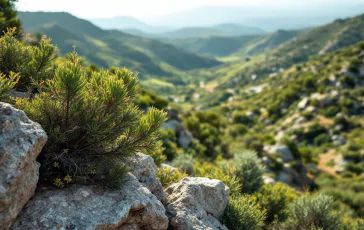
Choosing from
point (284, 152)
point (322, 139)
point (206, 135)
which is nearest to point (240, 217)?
point (206, 135)

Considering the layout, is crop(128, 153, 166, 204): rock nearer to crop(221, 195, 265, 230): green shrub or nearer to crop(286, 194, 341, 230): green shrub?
crop(221, 195, 265, 230): green shrub

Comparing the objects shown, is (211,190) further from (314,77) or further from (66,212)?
(314,77)

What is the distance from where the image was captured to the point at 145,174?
6.69 m

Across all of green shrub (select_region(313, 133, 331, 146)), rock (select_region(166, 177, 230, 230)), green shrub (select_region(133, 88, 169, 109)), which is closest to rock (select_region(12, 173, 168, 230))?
rock (select_region(166, 177, 230, 230))

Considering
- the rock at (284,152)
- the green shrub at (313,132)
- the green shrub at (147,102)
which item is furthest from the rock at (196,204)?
the green shrub at (313,132)

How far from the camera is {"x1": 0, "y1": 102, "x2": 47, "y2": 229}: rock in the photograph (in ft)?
12.3

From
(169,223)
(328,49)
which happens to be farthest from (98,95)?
(328,49)

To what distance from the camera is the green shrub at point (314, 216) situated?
8727mm

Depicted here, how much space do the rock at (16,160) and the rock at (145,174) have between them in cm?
250

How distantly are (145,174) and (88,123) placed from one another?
7.99ft

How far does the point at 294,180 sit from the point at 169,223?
32181mm

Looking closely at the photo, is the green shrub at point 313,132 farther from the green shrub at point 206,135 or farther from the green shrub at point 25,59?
the green shrub at point 25,59

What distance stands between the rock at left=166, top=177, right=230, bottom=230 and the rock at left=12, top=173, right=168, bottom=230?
1.84 ft

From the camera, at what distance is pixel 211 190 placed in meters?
6.79
